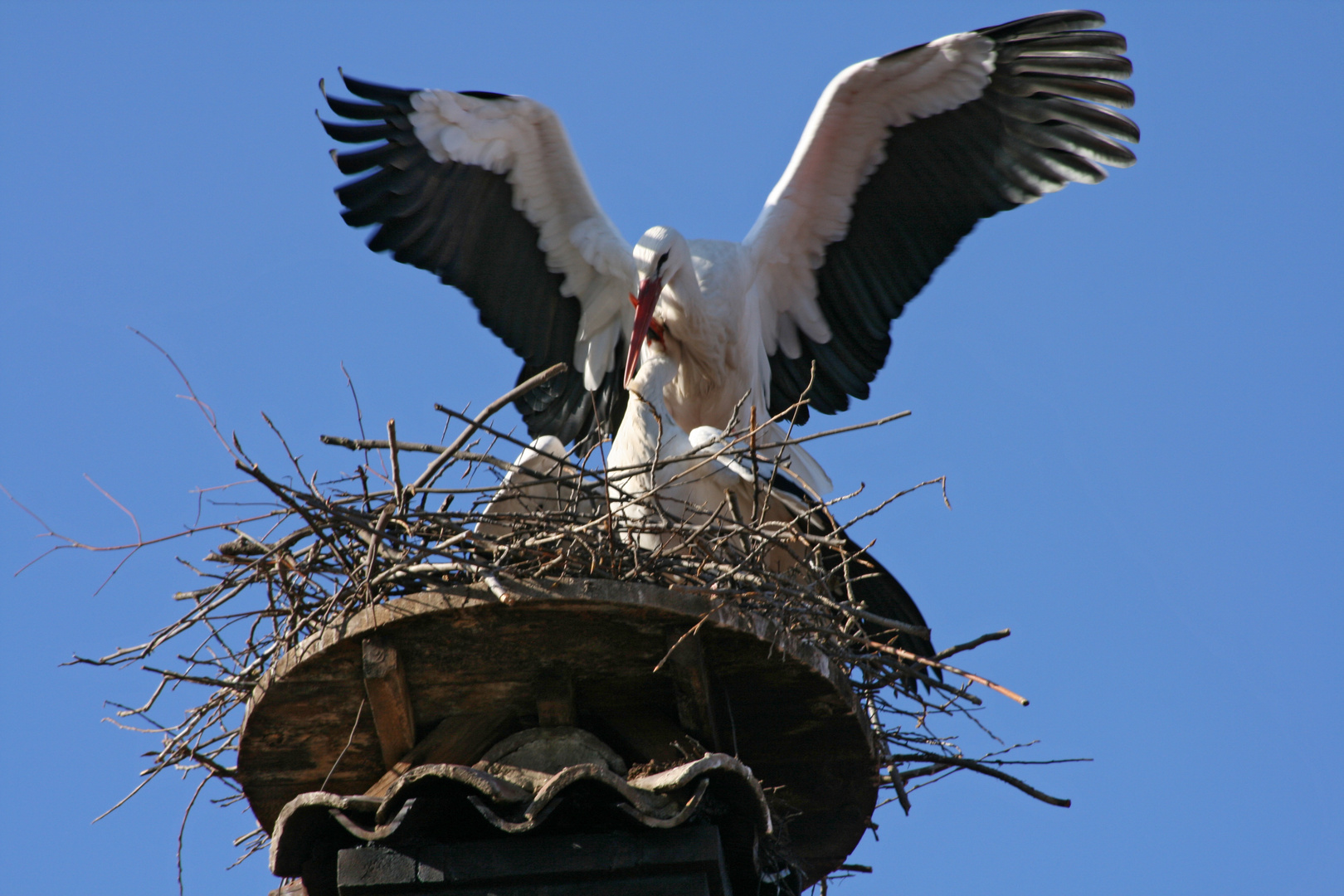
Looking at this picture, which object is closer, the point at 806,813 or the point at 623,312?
the point at 806,813

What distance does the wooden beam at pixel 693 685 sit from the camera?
3.54 metres

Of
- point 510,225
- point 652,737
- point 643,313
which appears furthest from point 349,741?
point 510,225

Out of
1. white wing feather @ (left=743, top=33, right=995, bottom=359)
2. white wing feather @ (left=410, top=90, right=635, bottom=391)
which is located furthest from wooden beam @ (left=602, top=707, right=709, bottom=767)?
white wing feather @ (left=743, top=33, right=995, bottom=359)

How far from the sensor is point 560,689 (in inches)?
145

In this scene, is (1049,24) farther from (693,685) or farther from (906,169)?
(693,685)

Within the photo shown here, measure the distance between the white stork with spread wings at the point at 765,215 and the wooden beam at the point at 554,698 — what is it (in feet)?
6.99

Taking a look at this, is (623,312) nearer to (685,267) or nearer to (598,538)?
(685,267)

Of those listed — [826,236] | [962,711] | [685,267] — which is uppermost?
[826,236]

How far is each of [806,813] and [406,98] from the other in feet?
11.0

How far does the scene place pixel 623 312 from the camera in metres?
6.23

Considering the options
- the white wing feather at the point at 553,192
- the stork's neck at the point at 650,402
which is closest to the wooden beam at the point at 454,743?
the stork's neck at the point at 650,402

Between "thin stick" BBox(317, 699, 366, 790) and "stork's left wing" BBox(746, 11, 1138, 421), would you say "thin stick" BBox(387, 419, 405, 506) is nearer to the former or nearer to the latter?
"thin stick" BBox(317, 699, 366, 790)

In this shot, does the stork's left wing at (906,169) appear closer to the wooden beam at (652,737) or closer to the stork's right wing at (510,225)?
the stork's right wing at (510,225)

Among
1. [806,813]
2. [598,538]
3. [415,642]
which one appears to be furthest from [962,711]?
[415,642]
